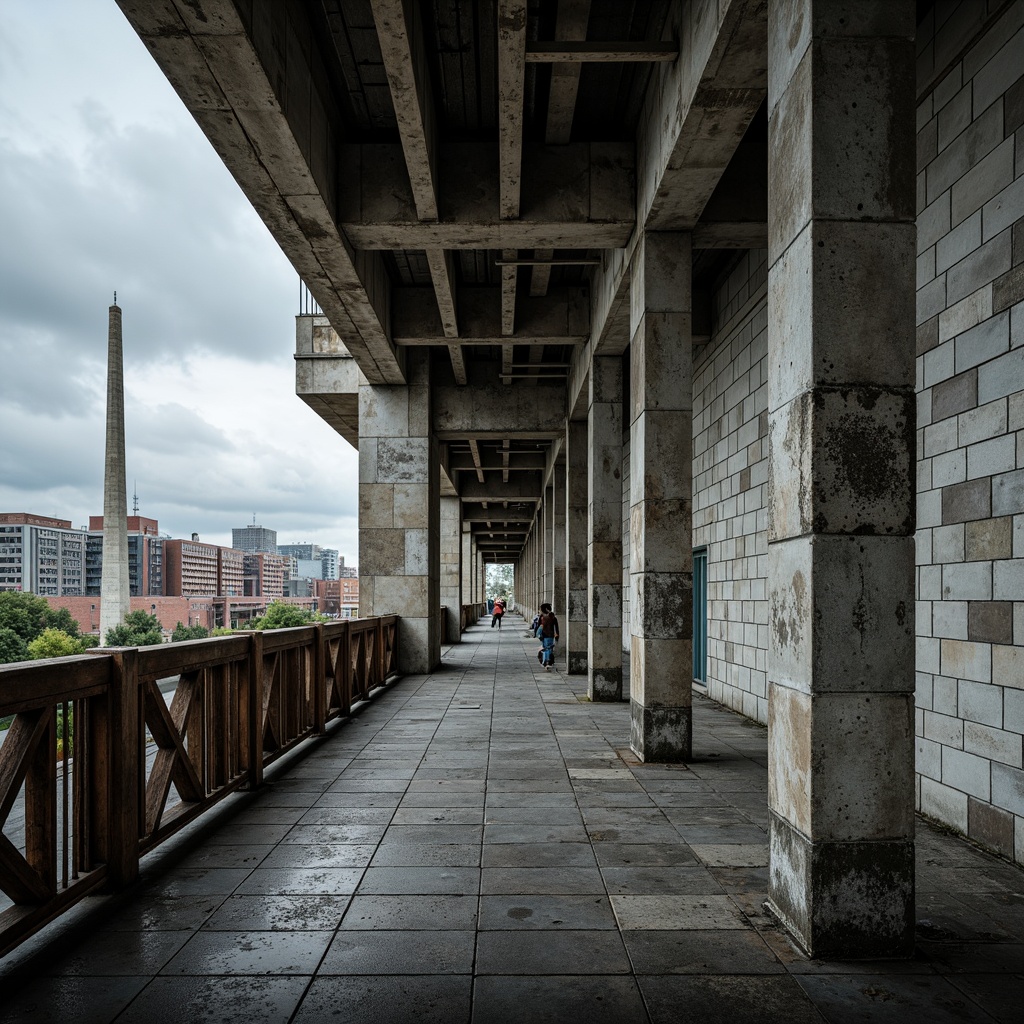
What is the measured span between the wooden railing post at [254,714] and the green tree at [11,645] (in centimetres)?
4783

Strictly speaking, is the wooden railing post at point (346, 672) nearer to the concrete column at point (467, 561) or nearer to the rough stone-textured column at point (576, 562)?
the rough stone-textured column at point (576, 562)

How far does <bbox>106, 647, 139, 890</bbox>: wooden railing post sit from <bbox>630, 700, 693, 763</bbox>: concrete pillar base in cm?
406

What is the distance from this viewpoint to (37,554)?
348 feet

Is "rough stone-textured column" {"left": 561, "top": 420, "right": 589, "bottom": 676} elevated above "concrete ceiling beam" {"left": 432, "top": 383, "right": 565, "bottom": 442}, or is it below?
below

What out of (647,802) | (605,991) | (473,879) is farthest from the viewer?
(647,802)

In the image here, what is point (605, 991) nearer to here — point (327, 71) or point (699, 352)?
point (327, 71)

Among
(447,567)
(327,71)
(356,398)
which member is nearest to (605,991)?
(327,71)

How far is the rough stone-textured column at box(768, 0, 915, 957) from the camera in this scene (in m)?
3.10

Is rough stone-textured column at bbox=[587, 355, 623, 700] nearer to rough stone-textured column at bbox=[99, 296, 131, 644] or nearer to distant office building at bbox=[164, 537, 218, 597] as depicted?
rough stone-textured column at bbox=[99, 296, 131, 644]

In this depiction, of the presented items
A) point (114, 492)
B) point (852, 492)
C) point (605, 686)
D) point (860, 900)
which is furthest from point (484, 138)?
point (114, 492)

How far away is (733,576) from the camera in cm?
961

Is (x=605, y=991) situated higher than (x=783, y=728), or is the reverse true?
(x=783, y=728)

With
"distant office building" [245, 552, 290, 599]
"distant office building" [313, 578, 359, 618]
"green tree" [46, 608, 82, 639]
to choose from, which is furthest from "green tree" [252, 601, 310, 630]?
"distant office building" [313, 578, 359, 618]

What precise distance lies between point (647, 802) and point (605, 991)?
2611 millimetres
